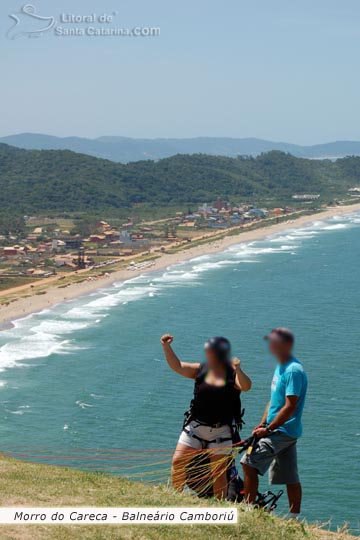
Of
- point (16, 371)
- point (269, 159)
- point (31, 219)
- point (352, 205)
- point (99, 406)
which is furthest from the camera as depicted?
point (269, 159)

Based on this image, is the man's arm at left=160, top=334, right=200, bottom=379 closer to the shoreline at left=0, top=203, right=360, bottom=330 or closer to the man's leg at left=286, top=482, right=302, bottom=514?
the man's leg at left=286, top=482, right=302, bottom=514

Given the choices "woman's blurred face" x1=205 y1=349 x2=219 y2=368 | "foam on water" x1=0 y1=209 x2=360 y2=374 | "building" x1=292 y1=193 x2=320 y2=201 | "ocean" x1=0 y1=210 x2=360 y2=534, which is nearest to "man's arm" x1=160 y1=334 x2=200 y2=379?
"woman's blurred face" x1=205 y1=349 x2=219 y2=368

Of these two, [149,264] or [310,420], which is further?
[149,264]

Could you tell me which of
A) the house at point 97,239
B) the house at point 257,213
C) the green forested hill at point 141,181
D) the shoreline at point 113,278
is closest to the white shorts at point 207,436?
the shoreline at point 113,278

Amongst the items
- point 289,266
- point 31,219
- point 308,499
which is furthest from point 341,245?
point 308,499

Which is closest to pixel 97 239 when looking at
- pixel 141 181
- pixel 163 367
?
pixel 163 367

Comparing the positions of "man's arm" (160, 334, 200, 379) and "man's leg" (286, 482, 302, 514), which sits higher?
"man's arm" (160, 334, 200, 379)

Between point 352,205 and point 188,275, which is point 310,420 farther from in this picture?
point 352,205
